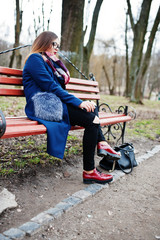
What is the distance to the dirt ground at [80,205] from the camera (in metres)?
1.82

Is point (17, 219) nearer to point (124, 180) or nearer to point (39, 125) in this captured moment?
point (39, 125)

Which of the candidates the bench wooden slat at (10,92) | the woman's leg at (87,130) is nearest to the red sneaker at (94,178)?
the woman's leg at (87,130)

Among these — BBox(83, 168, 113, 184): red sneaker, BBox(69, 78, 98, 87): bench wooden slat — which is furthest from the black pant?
BBox(69, 78, 98, 87): bench wooden slat

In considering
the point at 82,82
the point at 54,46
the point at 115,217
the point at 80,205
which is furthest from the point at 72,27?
the point at 115,217

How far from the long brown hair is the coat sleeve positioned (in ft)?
0.68

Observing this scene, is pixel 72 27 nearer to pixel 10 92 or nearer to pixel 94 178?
pixel 10 92

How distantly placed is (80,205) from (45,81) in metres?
1.34

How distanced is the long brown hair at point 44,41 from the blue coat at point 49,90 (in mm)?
150

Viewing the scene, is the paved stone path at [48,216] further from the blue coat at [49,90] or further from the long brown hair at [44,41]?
the long brown hair at [44,41]

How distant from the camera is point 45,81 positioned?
2.48 meters

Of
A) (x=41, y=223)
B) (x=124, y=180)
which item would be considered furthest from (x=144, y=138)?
(x=41, y=223)

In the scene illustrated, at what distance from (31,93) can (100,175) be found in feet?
4.05

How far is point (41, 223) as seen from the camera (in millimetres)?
1783

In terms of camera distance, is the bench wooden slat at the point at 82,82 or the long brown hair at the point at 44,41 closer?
the long brown hair at the point at 44,41
